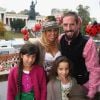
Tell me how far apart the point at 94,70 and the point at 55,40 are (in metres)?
0.28

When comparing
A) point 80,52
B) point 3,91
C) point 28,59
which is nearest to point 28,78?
point 28,59

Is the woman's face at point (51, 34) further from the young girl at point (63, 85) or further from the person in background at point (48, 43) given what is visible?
the young girl at point (63, 85)

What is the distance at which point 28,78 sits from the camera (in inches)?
72.6

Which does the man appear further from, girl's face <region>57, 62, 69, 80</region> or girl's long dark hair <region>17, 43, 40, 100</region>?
girl's long dark hair <region>17, 43, 40, 100</region>

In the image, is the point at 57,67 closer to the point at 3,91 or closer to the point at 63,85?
the point at 63,85

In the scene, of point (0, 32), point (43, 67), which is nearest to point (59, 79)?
point (43, 67)

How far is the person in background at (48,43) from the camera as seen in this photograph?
1844 millimetres

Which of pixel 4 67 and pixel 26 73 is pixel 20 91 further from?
pixel 4 67

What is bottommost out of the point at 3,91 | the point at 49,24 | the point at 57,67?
the point at 3,91

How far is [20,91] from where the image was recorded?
1.82 meters

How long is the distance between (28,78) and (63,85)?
0.72 ft

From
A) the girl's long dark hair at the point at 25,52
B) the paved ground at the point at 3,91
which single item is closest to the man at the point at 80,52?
the girl's long dark hair at the point at 25,52

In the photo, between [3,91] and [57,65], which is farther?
[3,91]

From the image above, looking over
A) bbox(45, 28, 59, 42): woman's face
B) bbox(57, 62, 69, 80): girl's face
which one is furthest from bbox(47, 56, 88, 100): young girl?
bbox(45, 28, 59, 42): woman's face
